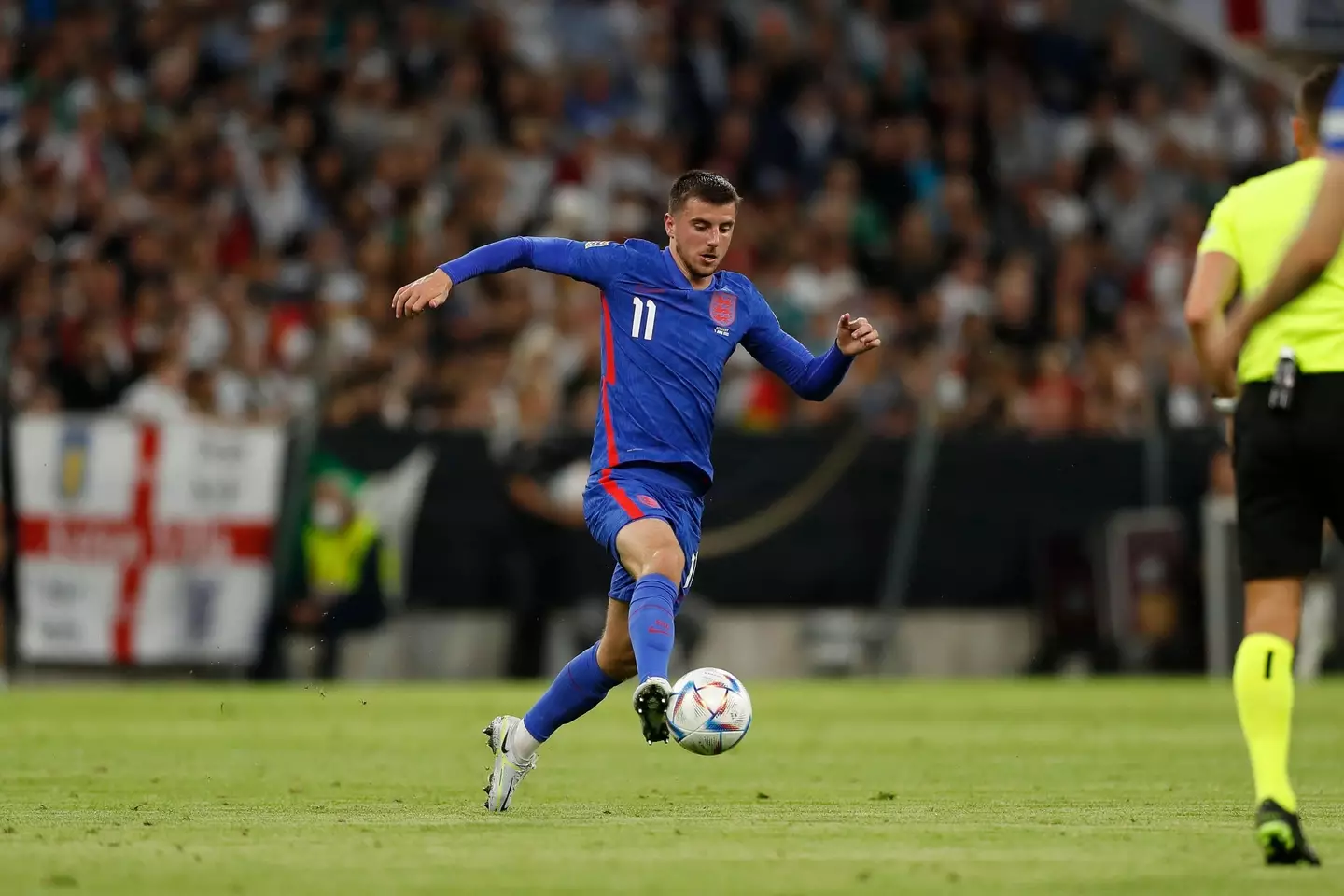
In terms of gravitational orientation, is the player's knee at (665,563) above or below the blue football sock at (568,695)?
above

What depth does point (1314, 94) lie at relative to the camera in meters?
6.98

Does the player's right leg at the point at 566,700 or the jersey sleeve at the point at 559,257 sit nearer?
the player's right leg at the point at 566,700

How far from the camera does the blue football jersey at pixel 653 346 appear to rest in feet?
28.8

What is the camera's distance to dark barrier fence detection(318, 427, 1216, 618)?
1839cm

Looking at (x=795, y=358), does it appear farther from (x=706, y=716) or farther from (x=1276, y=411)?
(x=1276, y=411)

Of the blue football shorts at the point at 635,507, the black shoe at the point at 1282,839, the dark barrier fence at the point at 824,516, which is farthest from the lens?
the dark barrier fence at the point at 824,516

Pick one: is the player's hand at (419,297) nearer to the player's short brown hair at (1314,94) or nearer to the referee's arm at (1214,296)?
the referee's arm at (1214,296)

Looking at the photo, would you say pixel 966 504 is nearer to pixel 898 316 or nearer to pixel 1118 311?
pixel 898 316

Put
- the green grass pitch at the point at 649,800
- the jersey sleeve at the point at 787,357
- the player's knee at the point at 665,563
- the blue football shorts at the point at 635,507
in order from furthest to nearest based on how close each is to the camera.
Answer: the jersey sleeve at the point at 787,357 < the blue football shorts at the point at 635,507 < the player's knee at the point at 665,563 < the green grass pitch at the point at 649,800

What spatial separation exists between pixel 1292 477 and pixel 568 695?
118 inches

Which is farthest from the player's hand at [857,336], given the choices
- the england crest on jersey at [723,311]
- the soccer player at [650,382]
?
the england crest on jersey at [723,311]

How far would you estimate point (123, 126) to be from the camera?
2038 centimetres

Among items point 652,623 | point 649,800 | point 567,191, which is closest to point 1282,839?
point 652,623

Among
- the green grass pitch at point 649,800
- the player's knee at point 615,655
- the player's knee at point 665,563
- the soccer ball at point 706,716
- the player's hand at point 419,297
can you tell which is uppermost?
the player's hand at point 419,297
